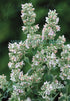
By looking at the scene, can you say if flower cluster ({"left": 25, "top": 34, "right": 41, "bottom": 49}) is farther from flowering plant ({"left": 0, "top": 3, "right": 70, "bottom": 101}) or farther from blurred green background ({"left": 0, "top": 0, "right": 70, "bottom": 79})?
blurred green background ({"left": 0, "top": 0, "right": 70, "bottom": 79})

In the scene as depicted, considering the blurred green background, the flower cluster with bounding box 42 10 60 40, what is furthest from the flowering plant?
the blurred green background

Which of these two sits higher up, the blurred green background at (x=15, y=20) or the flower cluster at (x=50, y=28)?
the blurred green background at (x=15, y=20)

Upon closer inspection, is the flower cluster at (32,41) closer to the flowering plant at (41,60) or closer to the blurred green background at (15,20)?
the flowering plant at (41,60)

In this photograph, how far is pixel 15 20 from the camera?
9.56ft

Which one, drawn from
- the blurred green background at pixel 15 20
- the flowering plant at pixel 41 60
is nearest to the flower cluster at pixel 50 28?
the flowering plant at pixel 41 60

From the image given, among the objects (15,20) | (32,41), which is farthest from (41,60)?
(15,20)

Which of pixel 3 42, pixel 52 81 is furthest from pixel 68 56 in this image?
pixel 3 42

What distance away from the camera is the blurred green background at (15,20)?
8.93 feet

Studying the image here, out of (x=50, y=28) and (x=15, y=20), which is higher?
(x=15, y=20)

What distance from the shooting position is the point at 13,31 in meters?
2.94

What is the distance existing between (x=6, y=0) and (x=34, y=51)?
1566mm

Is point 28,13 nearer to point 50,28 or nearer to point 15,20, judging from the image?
point 50,28

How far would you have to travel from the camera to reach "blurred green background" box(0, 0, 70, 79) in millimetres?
2723

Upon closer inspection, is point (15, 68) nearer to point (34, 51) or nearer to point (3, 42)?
point (34, 51)
